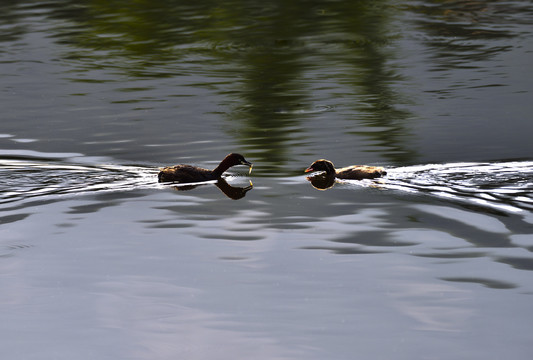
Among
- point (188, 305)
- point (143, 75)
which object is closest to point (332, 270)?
point (188, 305)

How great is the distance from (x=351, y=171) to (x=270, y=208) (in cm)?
221

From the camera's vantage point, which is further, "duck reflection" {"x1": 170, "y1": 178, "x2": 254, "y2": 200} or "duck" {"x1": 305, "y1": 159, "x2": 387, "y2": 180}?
"duck" {"x1": 305, "y1": 159, "x2": 387, "y2": 180}

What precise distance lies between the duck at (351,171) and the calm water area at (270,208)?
153mm

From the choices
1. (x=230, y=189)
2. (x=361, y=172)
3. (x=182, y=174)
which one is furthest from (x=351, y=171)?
(x=182, y=174)

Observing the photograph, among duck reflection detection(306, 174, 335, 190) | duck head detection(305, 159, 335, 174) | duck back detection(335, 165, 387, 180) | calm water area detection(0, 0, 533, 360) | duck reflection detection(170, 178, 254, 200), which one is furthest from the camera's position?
duck head detection(305, 159, 335, 174)

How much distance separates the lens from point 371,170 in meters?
14.7

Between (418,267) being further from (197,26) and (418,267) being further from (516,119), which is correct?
(197,26)

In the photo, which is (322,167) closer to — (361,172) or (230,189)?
(361,172)

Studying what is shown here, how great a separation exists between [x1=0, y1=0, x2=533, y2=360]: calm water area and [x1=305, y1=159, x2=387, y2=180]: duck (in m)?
0.15

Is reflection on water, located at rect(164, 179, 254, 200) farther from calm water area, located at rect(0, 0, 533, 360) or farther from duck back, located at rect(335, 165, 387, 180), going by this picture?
duck back, located at rect(335, 165, 387, 180)

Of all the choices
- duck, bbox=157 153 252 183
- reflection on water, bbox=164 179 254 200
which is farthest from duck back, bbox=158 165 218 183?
reflection on water, bbox=164 179 254 200

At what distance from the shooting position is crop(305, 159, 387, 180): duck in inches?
578

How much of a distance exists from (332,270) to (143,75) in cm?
1769

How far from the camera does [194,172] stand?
14.9 metres
